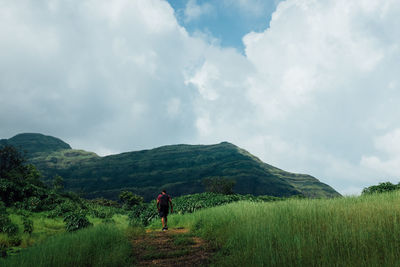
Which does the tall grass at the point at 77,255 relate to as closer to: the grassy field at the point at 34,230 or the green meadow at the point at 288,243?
the green meadow at the point at 288,243

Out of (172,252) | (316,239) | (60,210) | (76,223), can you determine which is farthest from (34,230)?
(316,239)

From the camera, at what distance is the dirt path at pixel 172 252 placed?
684cm

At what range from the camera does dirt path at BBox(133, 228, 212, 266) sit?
6844 millimetres

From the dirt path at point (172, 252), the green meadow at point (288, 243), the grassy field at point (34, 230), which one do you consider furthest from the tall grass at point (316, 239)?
the grassy field at point (34, 230)

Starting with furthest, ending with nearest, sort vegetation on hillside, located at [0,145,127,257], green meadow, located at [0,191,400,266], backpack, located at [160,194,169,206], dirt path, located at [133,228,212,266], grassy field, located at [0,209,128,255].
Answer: backpack, located at [160,194,169,206], vegetation on hillside, located at [0,145,127,257], grassy field, located at [0,209,128,255], dirt path, located at [133,228,212,266], green meadow, located at [0,191,400,266]

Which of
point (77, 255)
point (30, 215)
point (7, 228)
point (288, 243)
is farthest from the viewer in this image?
point (30, 215)

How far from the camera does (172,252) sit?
7.74 metres

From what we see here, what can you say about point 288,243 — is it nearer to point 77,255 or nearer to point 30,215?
point 77,255

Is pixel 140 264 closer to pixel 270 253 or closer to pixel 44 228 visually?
pixel 270 253

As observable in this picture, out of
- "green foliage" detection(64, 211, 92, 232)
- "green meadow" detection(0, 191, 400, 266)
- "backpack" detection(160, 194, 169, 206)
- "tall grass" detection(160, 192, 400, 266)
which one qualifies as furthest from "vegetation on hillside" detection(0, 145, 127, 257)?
"tall grass" detection(160, 192, 400, 266)

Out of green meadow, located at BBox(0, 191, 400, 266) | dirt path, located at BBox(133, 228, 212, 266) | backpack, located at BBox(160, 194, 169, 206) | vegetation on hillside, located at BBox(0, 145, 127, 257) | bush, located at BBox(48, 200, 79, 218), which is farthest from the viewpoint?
bush, located at BBox(48, 200, 79, 218)

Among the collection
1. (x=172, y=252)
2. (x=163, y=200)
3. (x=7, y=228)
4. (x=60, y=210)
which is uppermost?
(x=163, y=200)

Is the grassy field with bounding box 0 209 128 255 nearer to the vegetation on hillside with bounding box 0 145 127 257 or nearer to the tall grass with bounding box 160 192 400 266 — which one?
the vegetation on hillside with bounding box 0 145 127 257

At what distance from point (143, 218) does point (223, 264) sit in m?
15.6
